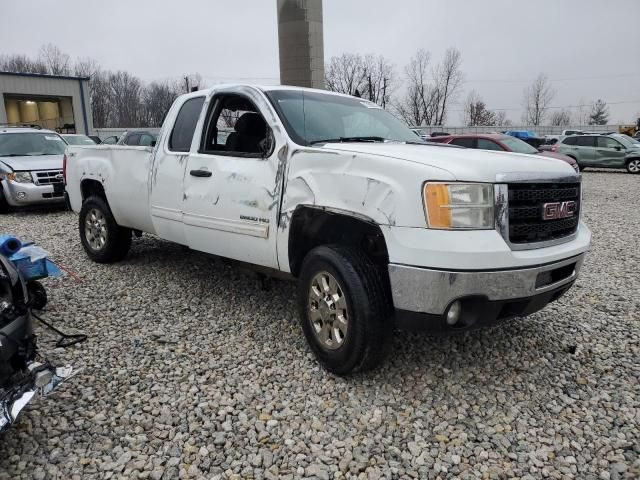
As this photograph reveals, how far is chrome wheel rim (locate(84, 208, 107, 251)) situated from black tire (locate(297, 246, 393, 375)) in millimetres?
3539

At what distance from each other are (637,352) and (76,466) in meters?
3.78

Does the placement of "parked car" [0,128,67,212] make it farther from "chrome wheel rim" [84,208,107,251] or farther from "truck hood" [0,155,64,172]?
"chrome wheel rim" [84,208,107,251]

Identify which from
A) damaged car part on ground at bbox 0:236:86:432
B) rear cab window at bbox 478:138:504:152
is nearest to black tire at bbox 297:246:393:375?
damaged car part on ground at bbox 0:236:86:432

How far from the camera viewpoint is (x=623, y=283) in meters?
5.33

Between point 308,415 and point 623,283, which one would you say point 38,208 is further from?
point 623,283

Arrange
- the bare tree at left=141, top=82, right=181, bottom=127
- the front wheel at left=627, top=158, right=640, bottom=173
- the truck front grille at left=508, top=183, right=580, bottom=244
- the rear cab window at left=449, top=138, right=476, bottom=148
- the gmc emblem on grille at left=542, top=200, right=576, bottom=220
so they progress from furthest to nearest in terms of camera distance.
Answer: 1. the bare tree at left=141, top=82, right=181, bottom=127
2. the front wheel at left=627, top=158, right=640, bottom=173
3. the rear cab window at left=449, top=138, right=476, bottom=148
4. the gmc emblem on grille at left=542, top=200, right=576, bottom=220
5. the truck front grille at left=508, top=183, right=580, bottom=244

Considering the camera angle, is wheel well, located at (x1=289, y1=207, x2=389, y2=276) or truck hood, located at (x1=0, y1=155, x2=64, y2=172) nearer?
wheel well, located at (x1=289, y1=207, x2=389, y2=276)

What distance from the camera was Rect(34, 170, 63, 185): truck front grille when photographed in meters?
9.72

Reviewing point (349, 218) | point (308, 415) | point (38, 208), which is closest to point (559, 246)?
point (349, 218)

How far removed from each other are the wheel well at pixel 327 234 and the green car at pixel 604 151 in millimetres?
17790

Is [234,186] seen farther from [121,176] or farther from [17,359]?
[121,176]

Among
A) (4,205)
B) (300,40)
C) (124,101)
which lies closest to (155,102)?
(124,101)

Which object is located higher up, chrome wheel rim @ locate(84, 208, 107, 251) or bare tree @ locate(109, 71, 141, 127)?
bare tree @ locate(109, 71, 141, 127)

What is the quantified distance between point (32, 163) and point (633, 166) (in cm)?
1992
